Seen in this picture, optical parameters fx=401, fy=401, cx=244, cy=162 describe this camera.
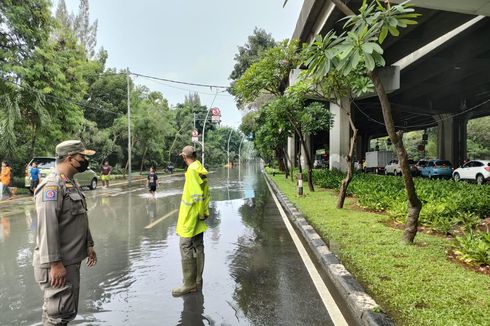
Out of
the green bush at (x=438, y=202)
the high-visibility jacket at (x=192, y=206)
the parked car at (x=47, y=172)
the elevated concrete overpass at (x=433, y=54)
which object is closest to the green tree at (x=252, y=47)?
the elevated concrete overpass at (x=433, y=54)

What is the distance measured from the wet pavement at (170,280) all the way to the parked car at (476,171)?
67.2 feet

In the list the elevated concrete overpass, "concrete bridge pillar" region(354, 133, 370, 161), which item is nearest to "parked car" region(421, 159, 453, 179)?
the elevated concrete overpass

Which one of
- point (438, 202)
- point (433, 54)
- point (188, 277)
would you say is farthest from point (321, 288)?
point (433, 54)

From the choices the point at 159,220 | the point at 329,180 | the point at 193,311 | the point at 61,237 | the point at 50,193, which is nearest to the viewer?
the point at 50,193

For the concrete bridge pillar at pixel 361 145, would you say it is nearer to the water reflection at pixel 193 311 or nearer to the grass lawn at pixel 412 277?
the grass lawn at pixel 412 277

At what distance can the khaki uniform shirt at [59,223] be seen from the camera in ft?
9.95

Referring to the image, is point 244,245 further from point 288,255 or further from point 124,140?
point 124,140

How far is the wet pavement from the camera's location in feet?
14.3

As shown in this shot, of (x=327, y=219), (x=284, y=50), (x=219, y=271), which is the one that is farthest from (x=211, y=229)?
(x=284, y=50)

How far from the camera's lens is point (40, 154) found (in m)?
24.8

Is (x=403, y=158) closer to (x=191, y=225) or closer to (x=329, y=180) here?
(x=191, y=225)

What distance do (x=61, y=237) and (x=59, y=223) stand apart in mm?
120

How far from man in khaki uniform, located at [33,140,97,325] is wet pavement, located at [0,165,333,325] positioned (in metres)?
1.19

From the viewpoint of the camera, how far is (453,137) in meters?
38.6
